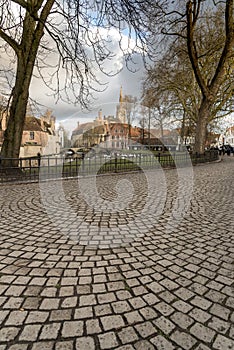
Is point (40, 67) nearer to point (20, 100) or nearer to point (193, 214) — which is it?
point (20, 100)

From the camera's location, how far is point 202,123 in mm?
18766

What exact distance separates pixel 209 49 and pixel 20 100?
1600 centimetres

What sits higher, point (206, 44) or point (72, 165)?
point (206, 44)

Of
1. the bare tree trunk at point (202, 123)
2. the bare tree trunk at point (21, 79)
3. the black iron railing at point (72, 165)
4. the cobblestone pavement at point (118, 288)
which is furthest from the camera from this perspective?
the bare tree trunk at point (202, 123)

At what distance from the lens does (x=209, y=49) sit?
62.3 feet

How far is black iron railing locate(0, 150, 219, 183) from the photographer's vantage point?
32.9ft

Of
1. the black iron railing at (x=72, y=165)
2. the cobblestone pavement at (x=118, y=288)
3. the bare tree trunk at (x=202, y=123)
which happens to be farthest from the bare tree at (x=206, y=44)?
the cobblestone pavement at (x=118, y=288)

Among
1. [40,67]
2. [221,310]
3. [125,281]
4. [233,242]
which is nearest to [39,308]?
[125,281]

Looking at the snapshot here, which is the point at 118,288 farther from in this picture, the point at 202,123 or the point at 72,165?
the point at 202,123

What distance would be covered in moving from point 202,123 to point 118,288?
1821 cm

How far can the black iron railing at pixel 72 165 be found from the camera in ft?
32.9

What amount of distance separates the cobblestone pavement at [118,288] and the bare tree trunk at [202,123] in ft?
49.2

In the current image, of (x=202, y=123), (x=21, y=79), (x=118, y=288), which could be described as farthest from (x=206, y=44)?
(x=118, y=288)

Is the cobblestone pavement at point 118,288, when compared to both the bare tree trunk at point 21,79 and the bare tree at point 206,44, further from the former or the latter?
the bare tree at point 206,44
